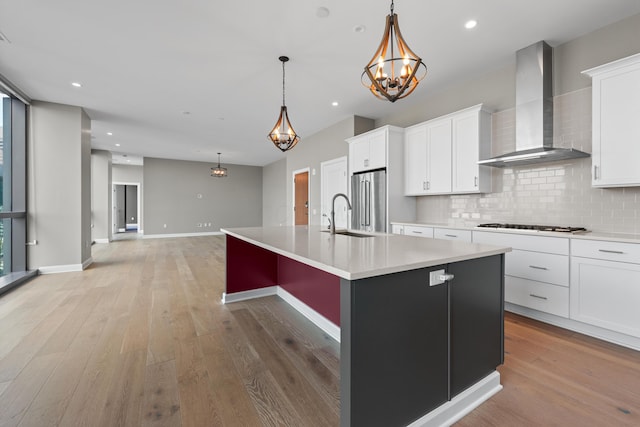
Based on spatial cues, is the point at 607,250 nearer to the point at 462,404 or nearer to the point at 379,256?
the point at 462,404

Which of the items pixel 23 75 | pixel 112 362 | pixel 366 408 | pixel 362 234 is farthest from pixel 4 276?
pixel 366 408

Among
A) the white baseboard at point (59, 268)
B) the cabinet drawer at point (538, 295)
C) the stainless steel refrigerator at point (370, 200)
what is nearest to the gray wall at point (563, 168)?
the cabinet drawer at point (538, 295)

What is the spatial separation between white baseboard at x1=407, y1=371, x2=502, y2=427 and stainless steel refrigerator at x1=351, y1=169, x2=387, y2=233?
2712mm

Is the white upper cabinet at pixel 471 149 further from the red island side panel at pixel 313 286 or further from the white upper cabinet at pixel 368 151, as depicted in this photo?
the red island side panel at pixel 313 286

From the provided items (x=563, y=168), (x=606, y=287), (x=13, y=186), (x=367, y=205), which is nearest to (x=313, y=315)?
(x=367, y=205)

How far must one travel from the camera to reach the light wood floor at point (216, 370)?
151 centimetres

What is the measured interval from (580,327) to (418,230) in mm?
1849

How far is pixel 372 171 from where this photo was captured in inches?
177

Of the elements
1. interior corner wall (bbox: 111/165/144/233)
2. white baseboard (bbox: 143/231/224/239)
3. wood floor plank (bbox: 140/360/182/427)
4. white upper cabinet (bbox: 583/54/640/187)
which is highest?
interior corner wall (bbox: 111/165/144/233)

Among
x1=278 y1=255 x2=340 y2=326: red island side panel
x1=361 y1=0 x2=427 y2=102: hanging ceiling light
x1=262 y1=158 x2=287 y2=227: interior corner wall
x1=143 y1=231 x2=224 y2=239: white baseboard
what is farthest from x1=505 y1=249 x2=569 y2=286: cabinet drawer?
x1=143 y1=231 x2=224 y2=239: white baseboard

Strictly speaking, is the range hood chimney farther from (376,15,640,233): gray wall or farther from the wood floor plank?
the wood floor plank

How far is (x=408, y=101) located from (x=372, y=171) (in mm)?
1298

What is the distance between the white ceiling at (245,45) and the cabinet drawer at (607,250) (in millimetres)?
2036

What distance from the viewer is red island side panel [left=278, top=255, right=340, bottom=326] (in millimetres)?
2461
